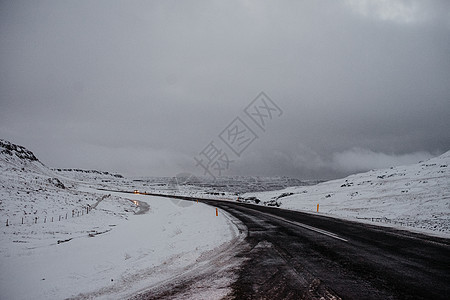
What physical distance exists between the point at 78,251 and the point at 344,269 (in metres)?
11.3

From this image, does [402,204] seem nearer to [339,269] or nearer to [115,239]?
[339,269]

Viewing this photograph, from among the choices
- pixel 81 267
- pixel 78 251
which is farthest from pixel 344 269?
pixel 78 251

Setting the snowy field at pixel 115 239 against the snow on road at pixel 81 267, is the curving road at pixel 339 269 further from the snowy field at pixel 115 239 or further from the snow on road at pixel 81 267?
the snow on road at pixel 81 267

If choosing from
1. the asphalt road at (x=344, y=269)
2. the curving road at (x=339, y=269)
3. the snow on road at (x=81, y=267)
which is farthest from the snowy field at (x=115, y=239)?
the asphalt road at (x=344, y=269)

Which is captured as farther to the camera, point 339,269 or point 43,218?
point 43,218

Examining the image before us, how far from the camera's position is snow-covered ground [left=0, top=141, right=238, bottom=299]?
5.14 meters

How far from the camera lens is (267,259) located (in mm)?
6488

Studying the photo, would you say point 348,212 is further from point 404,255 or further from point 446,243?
point 404,255

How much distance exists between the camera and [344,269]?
18.0ft

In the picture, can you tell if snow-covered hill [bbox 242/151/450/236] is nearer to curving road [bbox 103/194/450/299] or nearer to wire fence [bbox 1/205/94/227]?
curving road [bbox 103/194/450/299]

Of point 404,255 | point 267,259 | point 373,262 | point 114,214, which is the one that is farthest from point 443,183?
point 114,214

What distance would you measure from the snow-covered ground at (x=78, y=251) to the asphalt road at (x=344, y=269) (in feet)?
3.03

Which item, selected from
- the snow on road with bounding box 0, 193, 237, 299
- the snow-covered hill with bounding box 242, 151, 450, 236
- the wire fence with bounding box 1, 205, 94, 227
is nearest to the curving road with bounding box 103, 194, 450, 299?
the snow on road with bounding box 0, 193, 237, 299

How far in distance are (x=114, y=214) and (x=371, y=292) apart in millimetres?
25289
